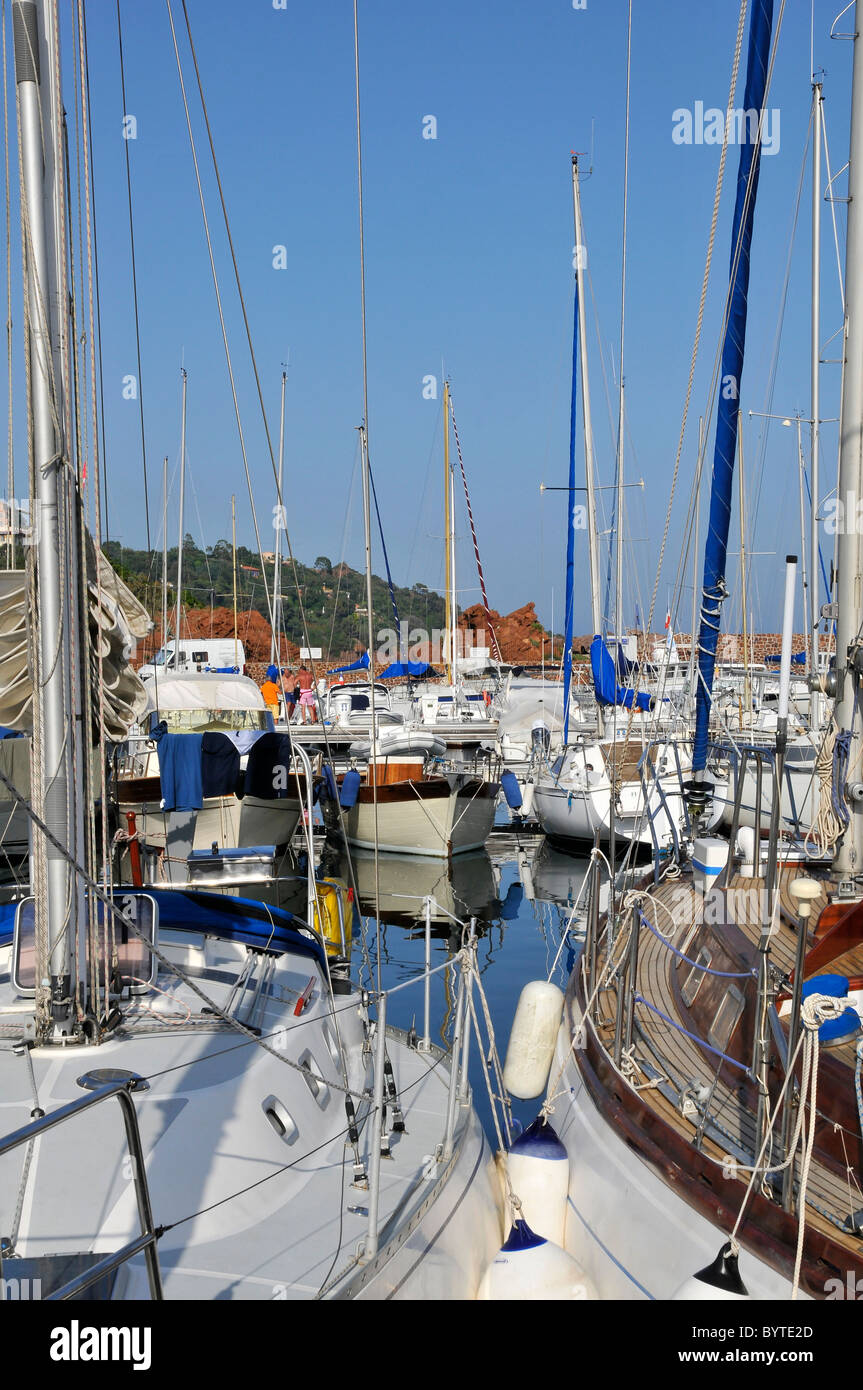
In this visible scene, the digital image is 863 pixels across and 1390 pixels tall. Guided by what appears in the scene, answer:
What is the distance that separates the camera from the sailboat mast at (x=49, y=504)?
15.5 ft

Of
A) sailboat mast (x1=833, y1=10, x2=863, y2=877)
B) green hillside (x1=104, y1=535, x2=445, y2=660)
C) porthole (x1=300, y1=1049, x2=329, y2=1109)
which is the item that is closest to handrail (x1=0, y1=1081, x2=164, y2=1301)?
porthole (x1=300, y1=1049, x2=329, y2=1109)

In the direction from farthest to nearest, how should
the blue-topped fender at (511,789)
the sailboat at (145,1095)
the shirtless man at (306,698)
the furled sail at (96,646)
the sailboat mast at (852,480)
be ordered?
the blue-topped fender at (511,789) < the shirtless man at (306,698) < the sailboat mast at (852,480) < the furled sail at (96,646) < the sailboat at (145,1095)

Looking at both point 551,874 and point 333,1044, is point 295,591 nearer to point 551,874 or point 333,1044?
point 551,874

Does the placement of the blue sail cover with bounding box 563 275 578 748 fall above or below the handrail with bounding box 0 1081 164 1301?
above

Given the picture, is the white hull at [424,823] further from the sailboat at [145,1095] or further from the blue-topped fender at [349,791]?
the sailboat at [145,1095]

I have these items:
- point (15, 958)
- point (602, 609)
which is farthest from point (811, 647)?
point (15, 958)

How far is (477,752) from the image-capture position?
78.2 ft

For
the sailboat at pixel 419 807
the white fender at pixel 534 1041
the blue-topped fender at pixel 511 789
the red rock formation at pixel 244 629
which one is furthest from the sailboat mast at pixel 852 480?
the red rock formation at pixel 244 629

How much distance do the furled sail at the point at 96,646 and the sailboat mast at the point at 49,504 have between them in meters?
0.53

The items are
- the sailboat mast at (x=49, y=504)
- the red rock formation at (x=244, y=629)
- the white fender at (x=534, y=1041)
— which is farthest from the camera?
the red rock formation at (x=244, y=629)

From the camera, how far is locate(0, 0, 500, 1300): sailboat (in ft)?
12.9

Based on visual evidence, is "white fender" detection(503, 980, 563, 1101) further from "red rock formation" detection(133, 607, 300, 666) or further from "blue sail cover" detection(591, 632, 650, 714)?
"red rock formation" detection(133, 607, 300, 666)

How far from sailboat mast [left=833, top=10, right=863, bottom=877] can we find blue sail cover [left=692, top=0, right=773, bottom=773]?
9.94 feet

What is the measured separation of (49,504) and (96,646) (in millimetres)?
976
